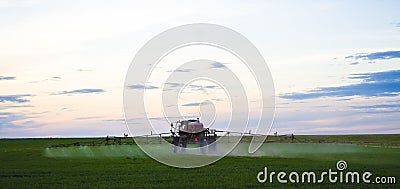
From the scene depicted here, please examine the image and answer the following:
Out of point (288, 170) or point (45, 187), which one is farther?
point (288, 170)

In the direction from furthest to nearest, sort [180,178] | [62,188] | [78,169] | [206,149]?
[206,149] < [78,169] < [180,178] < [62,188]

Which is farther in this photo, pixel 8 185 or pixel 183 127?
pixel 183 127

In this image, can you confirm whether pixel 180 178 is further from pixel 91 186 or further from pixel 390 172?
pixel 390 172

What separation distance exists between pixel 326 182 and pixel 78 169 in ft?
56.3

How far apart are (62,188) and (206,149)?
3934 cm

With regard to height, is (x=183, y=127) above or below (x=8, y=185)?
above

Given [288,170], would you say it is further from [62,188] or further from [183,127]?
[183,127]

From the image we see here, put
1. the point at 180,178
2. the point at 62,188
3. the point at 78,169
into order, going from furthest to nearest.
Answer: the point at 78,169
the point at 180,178
the point at 62,188

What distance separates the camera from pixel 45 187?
27.8m

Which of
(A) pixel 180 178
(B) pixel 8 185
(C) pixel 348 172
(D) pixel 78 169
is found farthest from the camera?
(D) pixel 78 169

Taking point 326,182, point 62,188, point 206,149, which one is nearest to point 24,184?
point 62,188

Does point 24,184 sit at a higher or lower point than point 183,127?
lower

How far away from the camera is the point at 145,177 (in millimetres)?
31922

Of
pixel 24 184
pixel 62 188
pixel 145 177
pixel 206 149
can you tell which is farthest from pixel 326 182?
pixel 206 149
